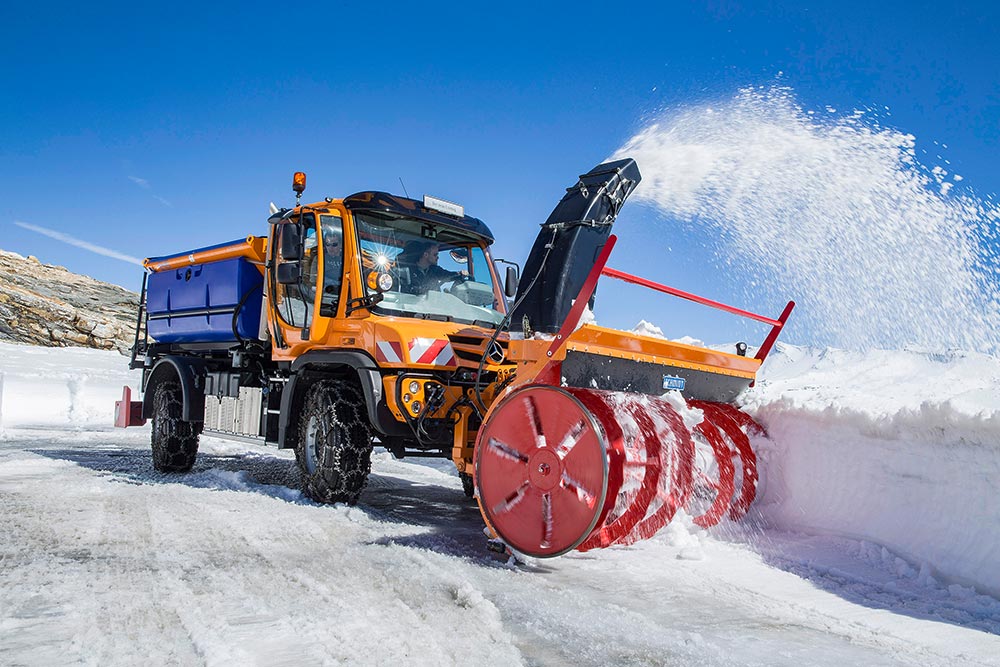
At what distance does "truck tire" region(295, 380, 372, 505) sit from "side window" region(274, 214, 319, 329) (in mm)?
685

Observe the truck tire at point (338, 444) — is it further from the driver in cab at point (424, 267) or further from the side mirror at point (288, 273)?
the driver in cab at point (424, 267)

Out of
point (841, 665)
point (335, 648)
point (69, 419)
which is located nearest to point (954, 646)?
point (841, 665)

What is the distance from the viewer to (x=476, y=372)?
5.32m

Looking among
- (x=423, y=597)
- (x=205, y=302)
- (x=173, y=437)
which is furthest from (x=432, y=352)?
(x=173, y=437)

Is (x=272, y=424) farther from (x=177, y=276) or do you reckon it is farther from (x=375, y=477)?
(x=177, y=276)

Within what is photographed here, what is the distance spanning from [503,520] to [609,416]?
0.82m

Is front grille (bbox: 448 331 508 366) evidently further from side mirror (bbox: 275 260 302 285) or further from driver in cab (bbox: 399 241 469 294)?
side mirror (bbox: 275 260 302 285)

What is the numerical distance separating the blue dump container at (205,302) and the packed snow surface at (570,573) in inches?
72.4

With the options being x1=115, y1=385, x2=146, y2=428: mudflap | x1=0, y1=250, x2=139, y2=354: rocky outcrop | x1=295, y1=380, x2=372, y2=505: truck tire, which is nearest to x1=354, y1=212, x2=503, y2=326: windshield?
x1=295, y1=380, x2=372, y2=505: truck tire

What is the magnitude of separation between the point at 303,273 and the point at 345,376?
924 mm

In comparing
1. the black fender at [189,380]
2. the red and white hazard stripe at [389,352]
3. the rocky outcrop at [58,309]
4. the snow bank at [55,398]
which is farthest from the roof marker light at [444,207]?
the rocky outcrop at [58,309]

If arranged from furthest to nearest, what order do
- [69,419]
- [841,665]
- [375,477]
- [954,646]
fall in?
1. [69,419]
2. [375,477]
3. [954,646]
4. [841,665]

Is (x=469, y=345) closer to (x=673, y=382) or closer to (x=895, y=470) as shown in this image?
(x=673, y=382)

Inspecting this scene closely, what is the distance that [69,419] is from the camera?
14.3 m
